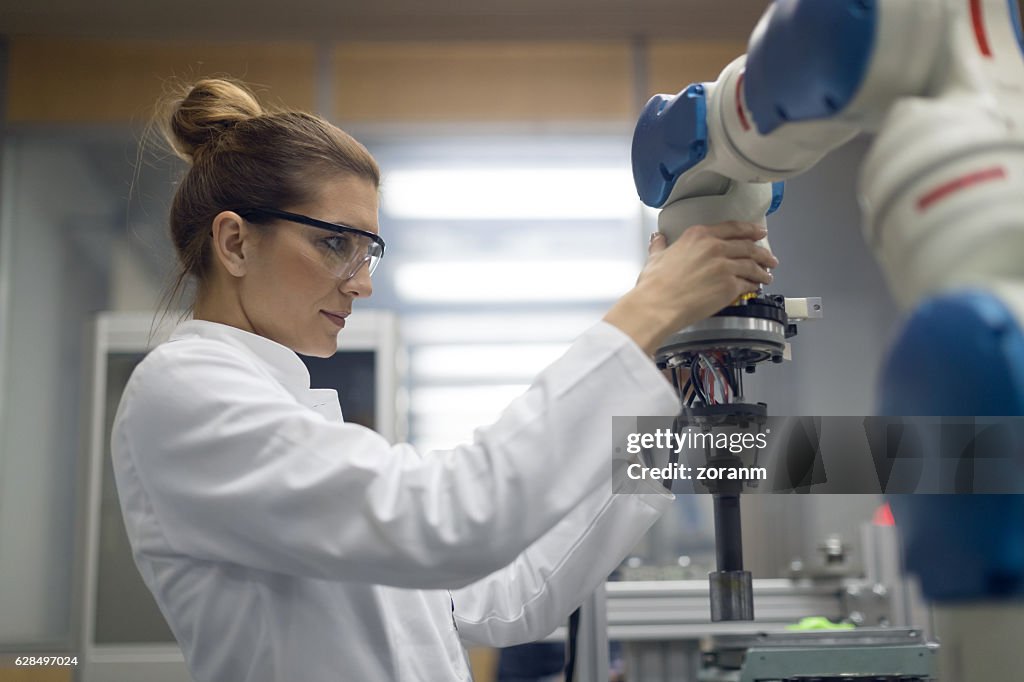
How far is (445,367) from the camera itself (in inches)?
129

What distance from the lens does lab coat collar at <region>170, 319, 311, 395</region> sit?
3.33 ft

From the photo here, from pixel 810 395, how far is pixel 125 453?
104 inches

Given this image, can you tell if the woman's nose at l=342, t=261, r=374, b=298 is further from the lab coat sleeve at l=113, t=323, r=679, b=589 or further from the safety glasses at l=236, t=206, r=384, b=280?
the lab coat sleeve at l=113, t=323, r=679, b=589

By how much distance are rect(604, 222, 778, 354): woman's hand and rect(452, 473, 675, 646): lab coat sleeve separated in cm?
36

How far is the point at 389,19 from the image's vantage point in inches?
130

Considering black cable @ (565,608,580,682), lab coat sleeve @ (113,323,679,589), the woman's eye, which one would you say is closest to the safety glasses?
the woman's eye

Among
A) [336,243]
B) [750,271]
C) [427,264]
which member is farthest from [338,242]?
[427,264]

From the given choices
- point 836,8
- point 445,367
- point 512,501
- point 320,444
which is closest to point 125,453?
point 320,444

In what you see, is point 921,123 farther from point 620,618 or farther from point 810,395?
point 810,395

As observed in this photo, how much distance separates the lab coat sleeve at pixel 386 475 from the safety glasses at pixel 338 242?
26cm

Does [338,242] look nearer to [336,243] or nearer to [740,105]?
[336,243]

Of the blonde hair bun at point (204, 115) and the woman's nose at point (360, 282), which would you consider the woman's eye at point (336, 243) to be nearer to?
the woman's nose at point (360, 282)

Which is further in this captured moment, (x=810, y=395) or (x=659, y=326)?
(x=810, y=395)

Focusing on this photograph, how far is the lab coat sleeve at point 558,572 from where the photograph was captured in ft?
3.61
